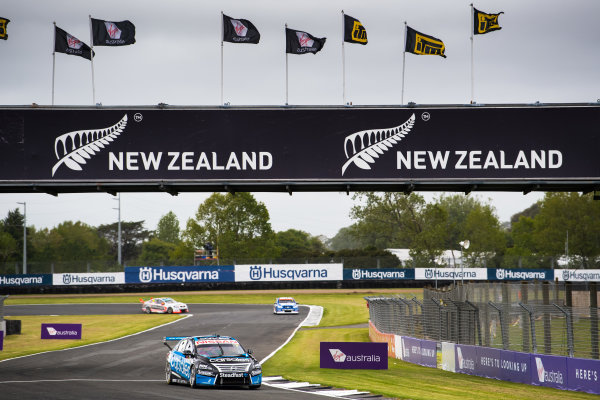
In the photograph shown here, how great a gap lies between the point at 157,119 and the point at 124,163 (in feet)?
4.81

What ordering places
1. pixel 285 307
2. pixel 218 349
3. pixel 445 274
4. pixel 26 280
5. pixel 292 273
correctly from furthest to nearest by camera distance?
pixel 292 273 → pixel 445 274 → pixel 26 280 → pixel 285 307 → pixel 218 349

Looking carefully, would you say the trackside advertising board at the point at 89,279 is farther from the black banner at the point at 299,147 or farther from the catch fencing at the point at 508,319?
the black banner at the point at 299,147

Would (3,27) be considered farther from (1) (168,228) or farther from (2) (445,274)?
(1) (168,228)

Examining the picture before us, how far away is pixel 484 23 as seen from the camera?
24.3 metres

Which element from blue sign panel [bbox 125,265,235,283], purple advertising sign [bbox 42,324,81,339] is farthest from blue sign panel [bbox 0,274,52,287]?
purple advertising sign [bbox 42,324,81,339]

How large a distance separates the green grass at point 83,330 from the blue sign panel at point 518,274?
107 feet

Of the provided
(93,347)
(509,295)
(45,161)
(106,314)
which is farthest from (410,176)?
(106,314)

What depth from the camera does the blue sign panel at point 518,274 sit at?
240ft

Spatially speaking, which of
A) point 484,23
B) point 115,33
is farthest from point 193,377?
point 484,23

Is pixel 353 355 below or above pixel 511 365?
below

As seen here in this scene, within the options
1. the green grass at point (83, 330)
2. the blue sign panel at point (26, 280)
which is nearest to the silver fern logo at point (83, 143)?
the green grass at point (83, 330)

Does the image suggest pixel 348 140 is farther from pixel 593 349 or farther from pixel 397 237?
pixel 397 237

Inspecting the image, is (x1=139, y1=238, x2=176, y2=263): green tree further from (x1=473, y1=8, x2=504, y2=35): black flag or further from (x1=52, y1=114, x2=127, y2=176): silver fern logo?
(x1=52, y1=114, x2=127, y2=176): silver fern logo

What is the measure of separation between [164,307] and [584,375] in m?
43.6
